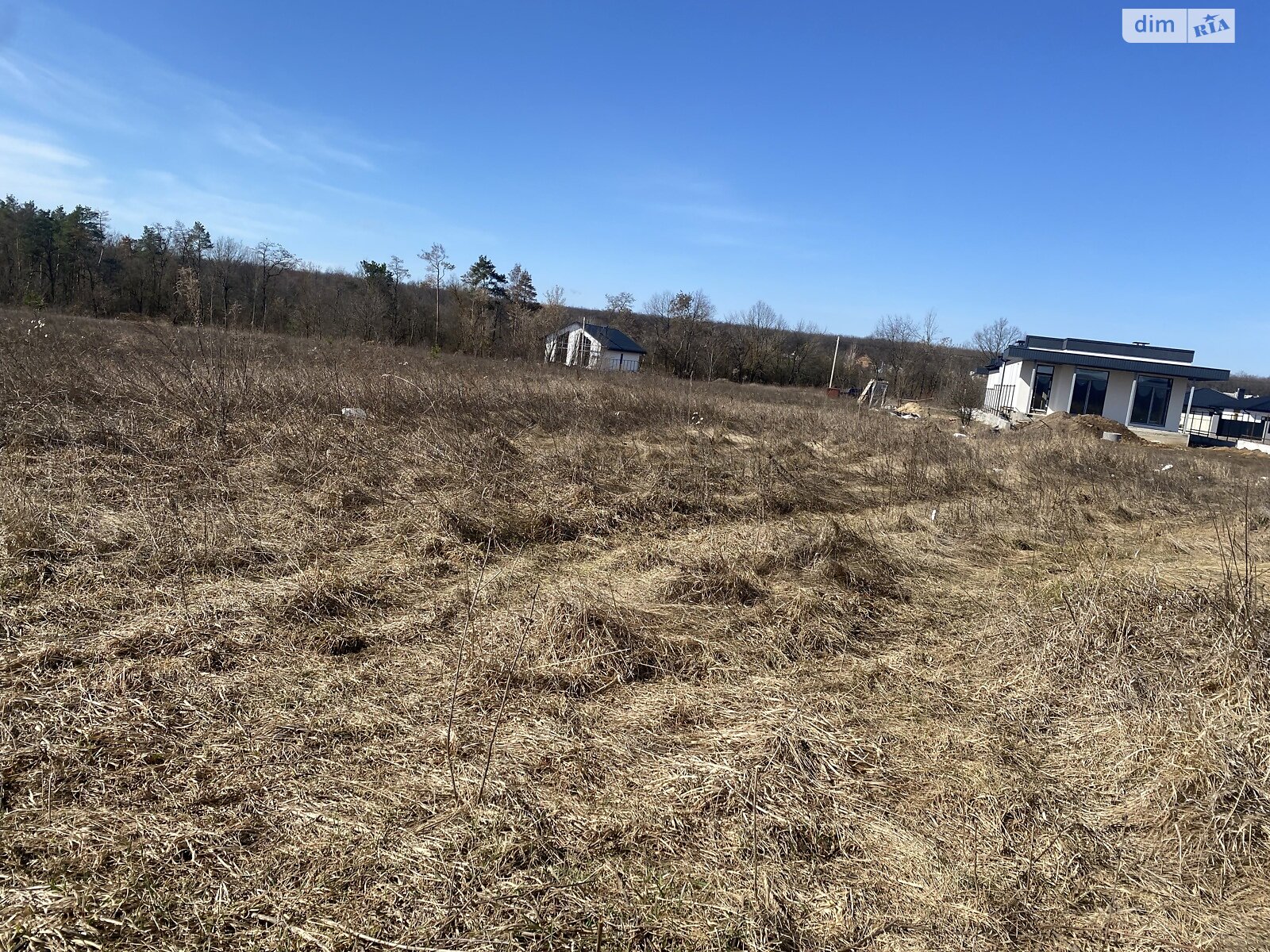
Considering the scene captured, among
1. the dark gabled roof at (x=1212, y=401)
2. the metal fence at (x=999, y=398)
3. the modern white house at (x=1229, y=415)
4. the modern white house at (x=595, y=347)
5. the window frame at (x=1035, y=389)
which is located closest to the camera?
the window frame at (x=1035, y=389)

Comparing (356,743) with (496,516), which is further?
(496,516)

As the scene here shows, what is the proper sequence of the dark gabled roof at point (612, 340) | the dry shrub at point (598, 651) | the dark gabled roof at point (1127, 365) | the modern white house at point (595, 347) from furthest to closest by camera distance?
1. the dark gabled roof at point (612, 340)
2. the modern white house at point (595, 347)
3. the dark gabled roof at point (1127, 365)
4. the dry shrub at point (598, 651)

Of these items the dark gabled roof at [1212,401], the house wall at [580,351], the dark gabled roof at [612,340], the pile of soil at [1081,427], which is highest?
the dark gabled roof at [1212,401]

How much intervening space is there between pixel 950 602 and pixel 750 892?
3593mm

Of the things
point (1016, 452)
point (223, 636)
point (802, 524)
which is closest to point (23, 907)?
point (223, 636)

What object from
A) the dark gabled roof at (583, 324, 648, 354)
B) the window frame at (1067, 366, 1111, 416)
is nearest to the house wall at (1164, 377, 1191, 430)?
the window frame at (1067, 366, 1111, 416)

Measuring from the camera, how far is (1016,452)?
14398 millimetres

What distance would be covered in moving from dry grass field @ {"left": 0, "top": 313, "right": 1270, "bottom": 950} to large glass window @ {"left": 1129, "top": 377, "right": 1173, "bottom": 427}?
101 ft

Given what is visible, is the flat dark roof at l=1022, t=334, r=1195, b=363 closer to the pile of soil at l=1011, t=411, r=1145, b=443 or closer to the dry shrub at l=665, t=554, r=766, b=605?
the pile of soil at l=1011, t=411, r=1145, b=443

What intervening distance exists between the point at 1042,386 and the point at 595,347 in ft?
74.2

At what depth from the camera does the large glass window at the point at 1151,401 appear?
1276 inches

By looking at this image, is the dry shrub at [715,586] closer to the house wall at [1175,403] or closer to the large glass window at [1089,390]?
the large glass window at [1089,390]

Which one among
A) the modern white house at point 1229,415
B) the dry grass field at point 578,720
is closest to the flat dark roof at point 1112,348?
the modern white house at point 1229,415

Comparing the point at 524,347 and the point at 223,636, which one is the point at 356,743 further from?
the point at 524,347
